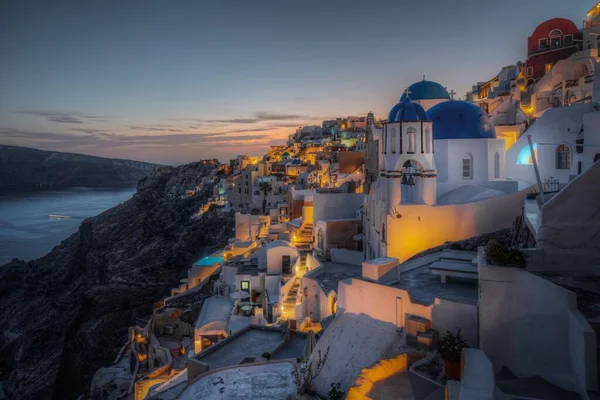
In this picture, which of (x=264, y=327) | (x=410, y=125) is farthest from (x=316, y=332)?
(x=410, y=125)

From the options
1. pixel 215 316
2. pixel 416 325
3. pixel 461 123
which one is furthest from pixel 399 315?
pixel 215 316

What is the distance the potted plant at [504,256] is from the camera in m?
7.70

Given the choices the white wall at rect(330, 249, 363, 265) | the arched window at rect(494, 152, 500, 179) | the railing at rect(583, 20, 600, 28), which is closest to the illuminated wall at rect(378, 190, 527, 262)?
the arched window at rect(494, 152, 500, 179)

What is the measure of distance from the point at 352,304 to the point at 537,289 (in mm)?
4481

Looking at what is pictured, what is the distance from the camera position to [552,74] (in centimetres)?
3028

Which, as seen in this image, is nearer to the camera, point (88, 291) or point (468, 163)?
point (468, 163)

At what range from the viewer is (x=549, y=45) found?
33344 millimetres

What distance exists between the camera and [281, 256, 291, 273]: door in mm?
25781

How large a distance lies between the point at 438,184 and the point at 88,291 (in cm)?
4358

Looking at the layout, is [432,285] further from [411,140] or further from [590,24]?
[590,24]

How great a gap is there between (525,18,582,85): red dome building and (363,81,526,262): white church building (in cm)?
1847

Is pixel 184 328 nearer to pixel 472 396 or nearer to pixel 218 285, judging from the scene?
pixel 218 285

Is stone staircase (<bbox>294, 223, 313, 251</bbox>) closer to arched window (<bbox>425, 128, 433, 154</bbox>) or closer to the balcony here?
arched window (<bbox>425, 128, 433, 154</bbox>)

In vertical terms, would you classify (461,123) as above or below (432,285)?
above
